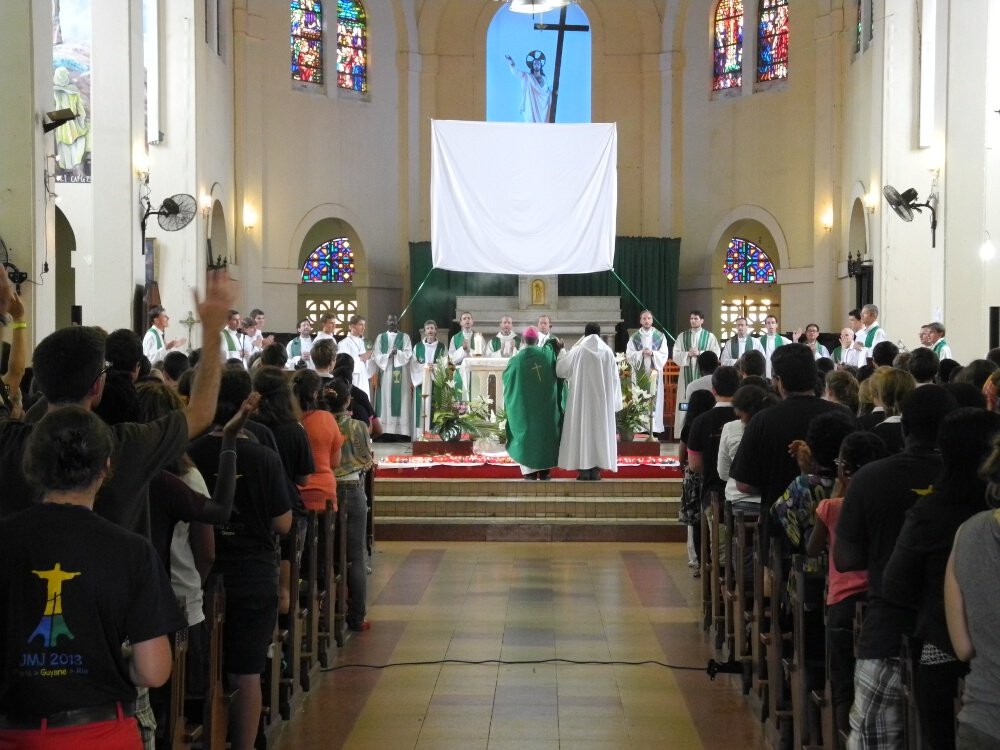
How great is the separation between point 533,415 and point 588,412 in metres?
0.51

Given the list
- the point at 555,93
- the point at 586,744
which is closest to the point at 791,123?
the point at 555,93

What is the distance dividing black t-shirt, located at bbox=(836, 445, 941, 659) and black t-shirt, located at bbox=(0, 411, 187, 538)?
196 cm

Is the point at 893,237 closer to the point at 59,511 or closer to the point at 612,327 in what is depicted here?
the point at 612,327

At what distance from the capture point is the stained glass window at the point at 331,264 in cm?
2286

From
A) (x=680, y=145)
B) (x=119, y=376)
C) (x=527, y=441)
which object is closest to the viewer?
(x=119, y=376)

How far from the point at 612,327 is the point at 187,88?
282 inches

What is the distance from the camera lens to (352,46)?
893 inches

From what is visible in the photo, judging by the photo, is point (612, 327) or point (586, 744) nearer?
point (586, 744)

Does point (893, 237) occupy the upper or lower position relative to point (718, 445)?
upper

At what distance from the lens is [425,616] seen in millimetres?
8438

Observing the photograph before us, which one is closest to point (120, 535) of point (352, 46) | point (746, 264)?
point (352, 46)

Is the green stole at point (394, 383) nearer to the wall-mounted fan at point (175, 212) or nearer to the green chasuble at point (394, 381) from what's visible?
the green chasuble at point (394, 381)

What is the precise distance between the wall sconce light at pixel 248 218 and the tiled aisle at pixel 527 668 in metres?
A: 11.0

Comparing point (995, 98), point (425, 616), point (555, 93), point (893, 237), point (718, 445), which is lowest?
point (425, 616)
